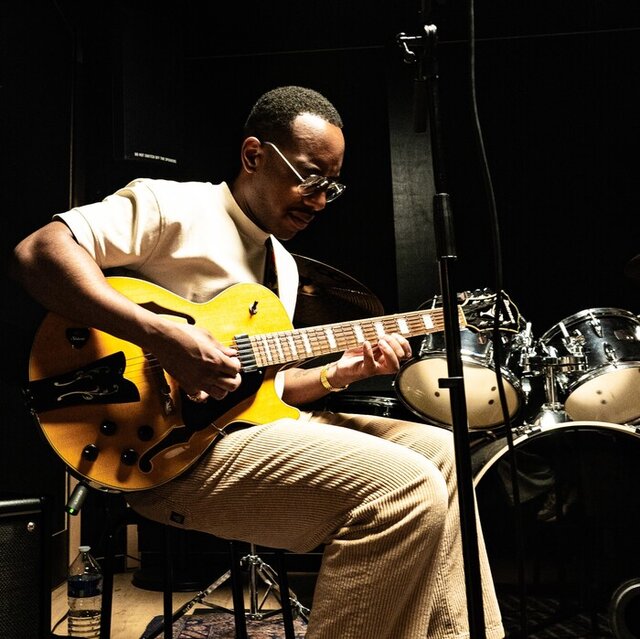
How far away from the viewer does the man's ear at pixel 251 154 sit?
1891mm

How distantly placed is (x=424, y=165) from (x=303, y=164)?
8.52ft

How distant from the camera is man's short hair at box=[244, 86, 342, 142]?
1.86 meters

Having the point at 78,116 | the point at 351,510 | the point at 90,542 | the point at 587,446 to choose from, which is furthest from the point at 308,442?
the point at 78,116

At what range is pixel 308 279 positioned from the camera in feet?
6.75

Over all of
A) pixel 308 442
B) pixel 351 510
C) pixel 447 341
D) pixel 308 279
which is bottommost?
pixel 351 510

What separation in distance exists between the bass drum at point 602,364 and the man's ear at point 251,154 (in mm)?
1510

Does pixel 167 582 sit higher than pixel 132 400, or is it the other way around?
pixel 132 400

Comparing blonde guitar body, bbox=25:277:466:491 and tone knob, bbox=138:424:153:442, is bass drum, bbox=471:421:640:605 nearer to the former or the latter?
blonde guitar body, bbox=25:277:466:491

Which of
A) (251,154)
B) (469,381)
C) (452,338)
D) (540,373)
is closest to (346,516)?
(452,338)

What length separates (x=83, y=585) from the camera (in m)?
2.82

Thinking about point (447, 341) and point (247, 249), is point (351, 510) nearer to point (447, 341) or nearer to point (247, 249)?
point (447, 341)

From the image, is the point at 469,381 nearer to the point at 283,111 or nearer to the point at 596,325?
the point at 596,325

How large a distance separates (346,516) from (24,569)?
0.69 meters

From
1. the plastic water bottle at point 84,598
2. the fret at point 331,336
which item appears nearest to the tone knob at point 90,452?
the fret at point 331,336
